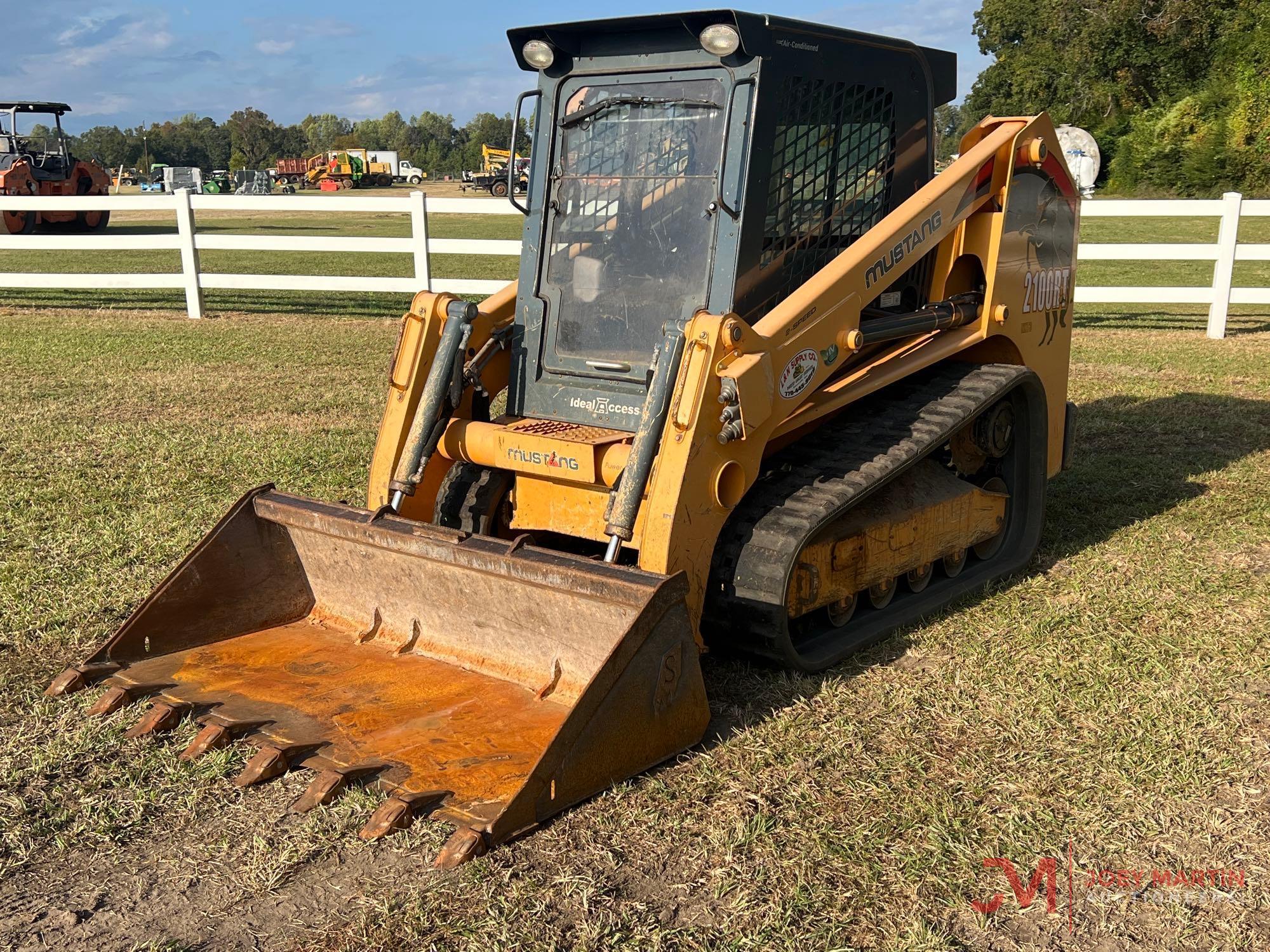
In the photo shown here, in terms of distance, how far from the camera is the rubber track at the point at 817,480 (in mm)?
4578

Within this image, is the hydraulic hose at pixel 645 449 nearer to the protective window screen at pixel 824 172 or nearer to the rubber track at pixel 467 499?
the protective window screen at pixel 824 172

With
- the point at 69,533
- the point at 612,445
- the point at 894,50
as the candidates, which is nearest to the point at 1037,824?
the point at 612,445

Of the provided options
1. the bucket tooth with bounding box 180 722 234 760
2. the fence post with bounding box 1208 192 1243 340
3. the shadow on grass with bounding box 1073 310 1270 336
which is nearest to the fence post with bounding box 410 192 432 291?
the shadow on grass with bounding box 1073 310 1270 336

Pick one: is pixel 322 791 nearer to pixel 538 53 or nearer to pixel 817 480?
pixel 817 480

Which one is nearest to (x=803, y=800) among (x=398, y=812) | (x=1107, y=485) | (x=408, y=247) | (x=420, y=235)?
(x=398, y=812)

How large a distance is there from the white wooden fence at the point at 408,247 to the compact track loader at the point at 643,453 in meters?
8.24

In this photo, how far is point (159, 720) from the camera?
4328 mm

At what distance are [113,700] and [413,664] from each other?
1.02 m

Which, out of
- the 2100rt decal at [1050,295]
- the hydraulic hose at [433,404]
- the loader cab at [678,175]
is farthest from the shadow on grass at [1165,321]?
the hydraulic hose at [433,404]

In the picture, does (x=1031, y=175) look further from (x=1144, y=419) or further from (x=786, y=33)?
(x=1144, y=419)

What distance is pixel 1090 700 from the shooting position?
15.2 feet

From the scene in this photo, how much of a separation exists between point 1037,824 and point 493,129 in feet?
458

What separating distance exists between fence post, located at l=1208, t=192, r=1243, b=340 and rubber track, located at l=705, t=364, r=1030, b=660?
→ 8.93 m

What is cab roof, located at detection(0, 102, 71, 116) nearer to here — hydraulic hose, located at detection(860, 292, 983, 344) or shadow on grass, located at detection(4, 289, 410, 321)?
shadow on grass, located at detection(4, 289, 410, 321)
